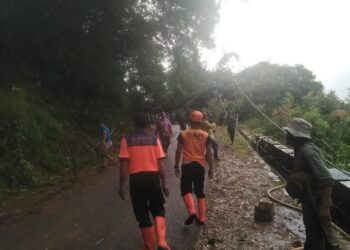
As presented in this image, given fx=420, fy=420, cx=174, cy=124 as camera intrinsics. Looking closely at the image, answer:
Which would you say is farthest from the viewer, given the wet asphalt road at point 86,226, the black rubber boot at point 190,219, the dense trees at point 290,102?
the dense trees at point 290,102

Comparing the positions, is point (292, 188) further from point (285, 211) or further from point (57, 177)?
point (57, 177)

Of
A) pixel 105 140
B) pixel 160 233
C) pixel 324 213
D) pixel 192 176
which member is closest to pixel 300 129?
pixel 324 213

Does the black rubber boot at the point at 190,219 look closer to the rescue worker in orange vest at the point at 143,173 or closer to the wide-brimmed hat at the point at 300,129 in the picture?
the rescue worker in orange vest at the point at 143,173

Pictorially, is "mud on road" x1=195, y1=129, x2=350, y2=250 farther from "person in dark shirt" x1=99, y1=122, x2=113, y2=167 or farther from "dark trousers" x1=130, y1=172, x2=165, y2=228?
"person in dark shirt" x1=99, y1=122, x2=113, y2=167

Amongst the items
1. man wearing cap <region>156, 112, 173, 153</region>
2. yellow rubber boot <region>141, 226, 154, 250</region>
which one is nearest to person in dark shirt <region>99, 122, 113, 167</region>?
man wearing cap <region>156, 112, 173, 153</region>

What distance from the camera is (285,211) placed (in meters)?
8.16

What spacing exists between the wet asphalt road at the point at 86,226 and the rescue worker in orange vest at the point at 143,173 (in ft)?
2.45

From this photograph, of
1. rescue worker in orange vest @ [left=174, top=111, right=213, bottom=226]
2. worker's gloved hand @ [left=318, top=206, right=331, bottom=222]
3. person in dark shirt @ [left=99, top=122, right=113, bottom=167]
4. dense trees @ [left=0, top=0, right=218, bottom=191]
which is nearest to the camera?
worker's gloved hand @ [left=318, top=206, right=331, bottom=222]

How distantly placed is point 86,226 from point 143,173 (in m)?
2.51

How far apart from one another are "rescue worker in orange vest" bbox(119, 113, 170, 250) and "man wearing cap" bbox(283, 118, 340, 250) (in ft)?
6.16

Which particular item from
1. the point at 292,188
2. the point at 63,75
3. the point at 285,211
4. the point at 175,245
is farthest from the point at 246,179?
the point at 63,75

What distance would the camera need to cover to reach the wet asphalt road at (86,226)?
22.1 feet

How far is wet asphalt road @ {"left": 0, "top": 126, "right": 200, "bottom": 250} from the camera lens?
22.1 feet

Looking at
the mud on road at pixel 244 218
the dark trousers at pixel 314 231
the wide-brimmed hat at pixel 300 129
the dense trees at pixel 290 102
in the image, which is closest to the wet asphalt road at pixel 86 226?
the mud on road at pixel 244 218
